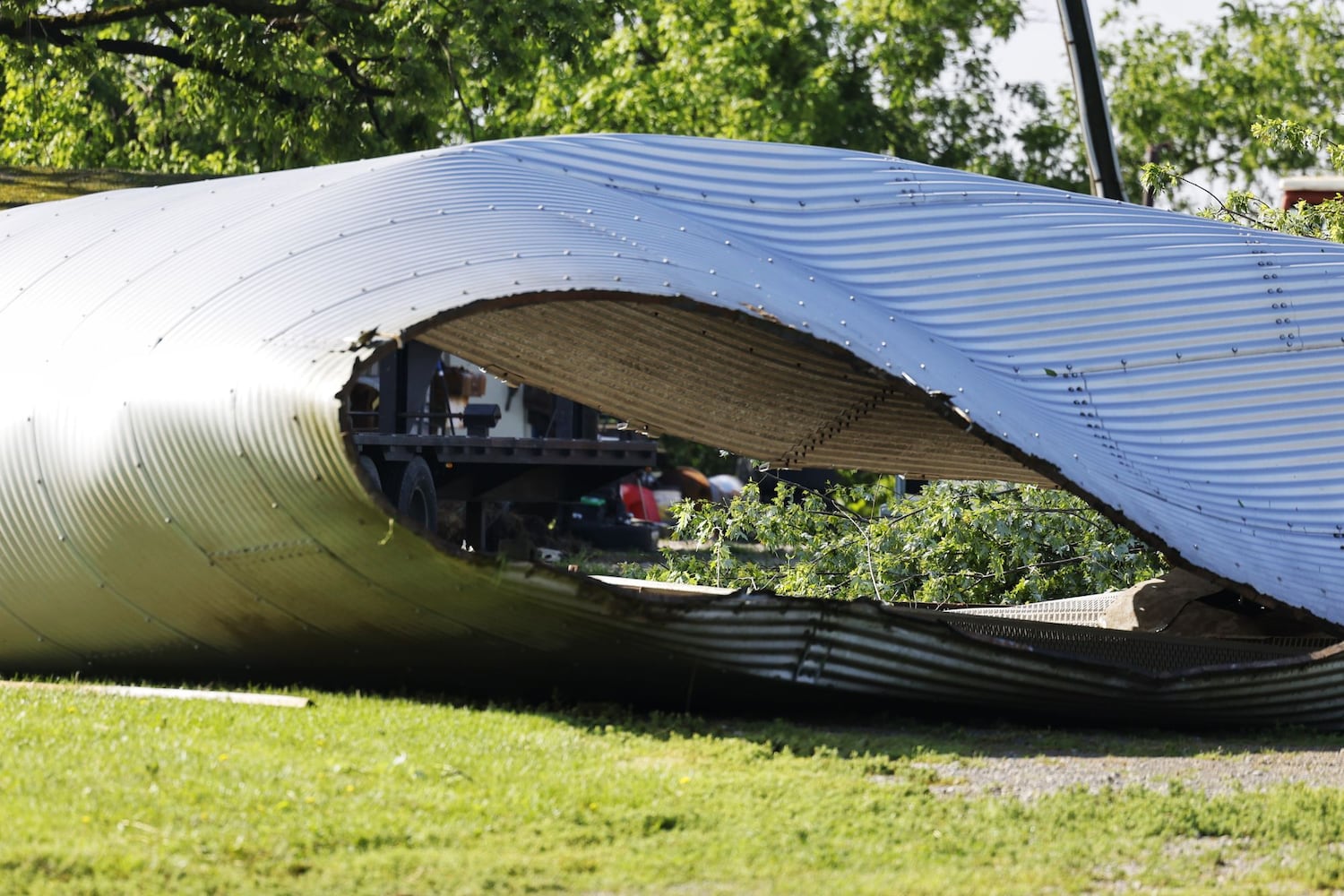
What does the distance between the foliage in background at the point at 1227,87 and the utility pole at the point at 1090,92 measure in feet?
85.3

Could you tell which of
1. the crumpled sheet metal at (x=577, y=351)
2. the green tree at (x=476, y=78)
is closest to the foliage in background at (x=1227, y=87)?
the green tree at (x=476, y=78)

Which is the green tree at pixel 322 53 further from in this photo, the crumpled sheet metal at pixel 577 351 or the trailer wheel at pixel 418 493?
the crumpled sheet metal at pixel 577 351

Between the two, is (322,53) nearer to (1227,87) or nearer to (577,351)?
(577,351)

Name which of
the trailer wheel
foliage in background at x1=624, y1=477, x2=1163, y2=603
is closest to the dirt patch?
foliage in background at x1=624, y1=477, x2=1163, y2=603

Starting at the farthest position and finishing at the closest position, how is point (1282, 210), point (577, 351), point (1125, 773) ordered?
point (1282, 210)
point (577, 351)
point (1125, 773)

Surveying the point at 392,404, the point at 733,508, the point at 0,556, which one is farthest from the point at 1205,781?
the point at 392,404

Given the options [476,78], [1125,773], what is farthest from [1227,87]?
[1125,773]

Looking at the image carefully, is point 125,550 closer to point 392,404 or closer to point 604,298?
point 604,298

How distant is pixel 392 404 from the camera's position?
16.6 m

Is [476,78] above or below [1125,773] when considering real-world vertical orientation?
above

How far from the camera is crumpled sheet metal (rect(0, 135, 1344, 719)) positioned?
612 cm

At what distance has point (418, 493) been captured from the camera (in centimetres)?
1555

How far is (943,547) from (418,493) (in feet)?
19.2

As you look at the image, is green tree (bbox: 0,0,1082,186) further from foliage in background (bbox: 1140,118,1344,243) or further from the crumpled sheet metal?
the crumpled sheet metal
